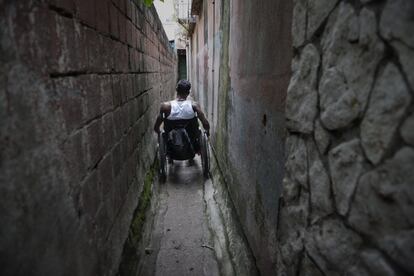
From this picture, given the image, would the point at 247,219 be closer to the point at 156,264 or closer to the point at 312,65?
the point at 156,264

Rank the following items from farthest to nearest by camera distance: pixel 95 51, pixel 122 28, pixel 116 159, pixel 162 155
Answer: pixel 162 155, pixel 122 28, pixel 116 159, pixel 95 51

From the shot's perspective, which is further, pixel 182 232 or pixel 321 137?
pixel 182 232

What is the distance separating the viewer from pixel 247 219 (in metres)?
2.27

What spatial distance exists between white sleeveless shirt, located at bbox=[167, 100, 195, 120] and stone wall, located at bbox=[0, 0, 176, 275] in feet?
5.97

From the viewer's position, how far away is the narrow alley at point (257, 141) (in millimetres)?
678

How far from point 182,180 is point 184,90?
135cm

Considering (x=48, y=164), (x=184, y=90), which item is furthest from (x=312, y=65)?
(x=184, y=90)

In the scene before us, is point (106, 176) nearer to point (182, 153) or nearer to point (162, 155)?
point (162, 155)

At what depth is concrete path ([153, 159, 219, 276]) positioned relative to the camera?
2.50 meters

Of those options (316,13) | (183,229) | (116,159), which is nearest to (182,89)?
(183,229)

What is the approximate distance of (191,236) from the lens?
2.96 metres

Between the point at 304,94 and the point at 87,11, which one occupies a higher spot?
the point at 87,11

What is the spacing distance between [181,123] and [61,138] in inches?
118

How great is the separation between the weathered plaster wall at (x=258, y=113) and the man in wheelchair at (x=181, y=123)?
1160 mm
